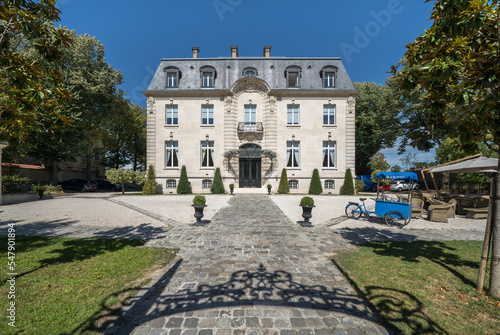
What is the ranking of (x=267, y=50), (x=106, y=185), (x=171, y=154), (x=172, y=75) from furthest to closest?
(x=106, y=185), (x=267, y=50), (x=172, y=75), (x=171, y=154)

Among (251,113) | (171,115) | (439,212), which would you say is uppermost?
(251,113)

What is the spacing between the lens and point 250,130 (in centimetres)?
2253

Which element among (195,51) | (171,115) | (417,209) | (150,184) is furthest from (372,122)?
(150,184)

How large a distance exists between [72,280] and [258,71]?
24335 mm

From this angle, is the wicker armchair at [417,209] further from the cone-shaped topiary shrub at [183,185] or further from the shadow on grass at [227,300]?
the cone-shaped topiary shrub at [183,185]

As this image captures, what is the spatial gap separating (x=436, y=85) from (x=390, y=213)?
21.2 feet

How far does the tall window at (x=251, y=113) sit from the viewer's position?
75.2 ft

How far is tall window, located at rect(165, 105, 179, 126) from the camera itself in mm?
22719

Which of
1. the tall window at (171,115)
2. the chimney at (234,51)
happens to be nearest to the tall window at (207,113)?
the tall window at (171,115)

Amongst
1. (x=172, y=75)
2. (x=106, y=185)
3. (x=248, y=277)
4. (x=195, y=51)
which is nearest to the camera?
(x=248, y=277)

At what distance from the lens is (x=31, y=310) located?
119 inches

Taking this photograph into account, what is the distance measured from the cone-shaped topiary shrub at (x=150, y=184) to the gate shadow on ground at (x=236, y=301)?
18.8m

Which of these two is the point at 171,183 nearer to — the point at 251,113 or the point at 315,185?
the point at 251,113

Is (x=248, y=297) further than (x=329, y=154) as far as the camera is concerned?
No
